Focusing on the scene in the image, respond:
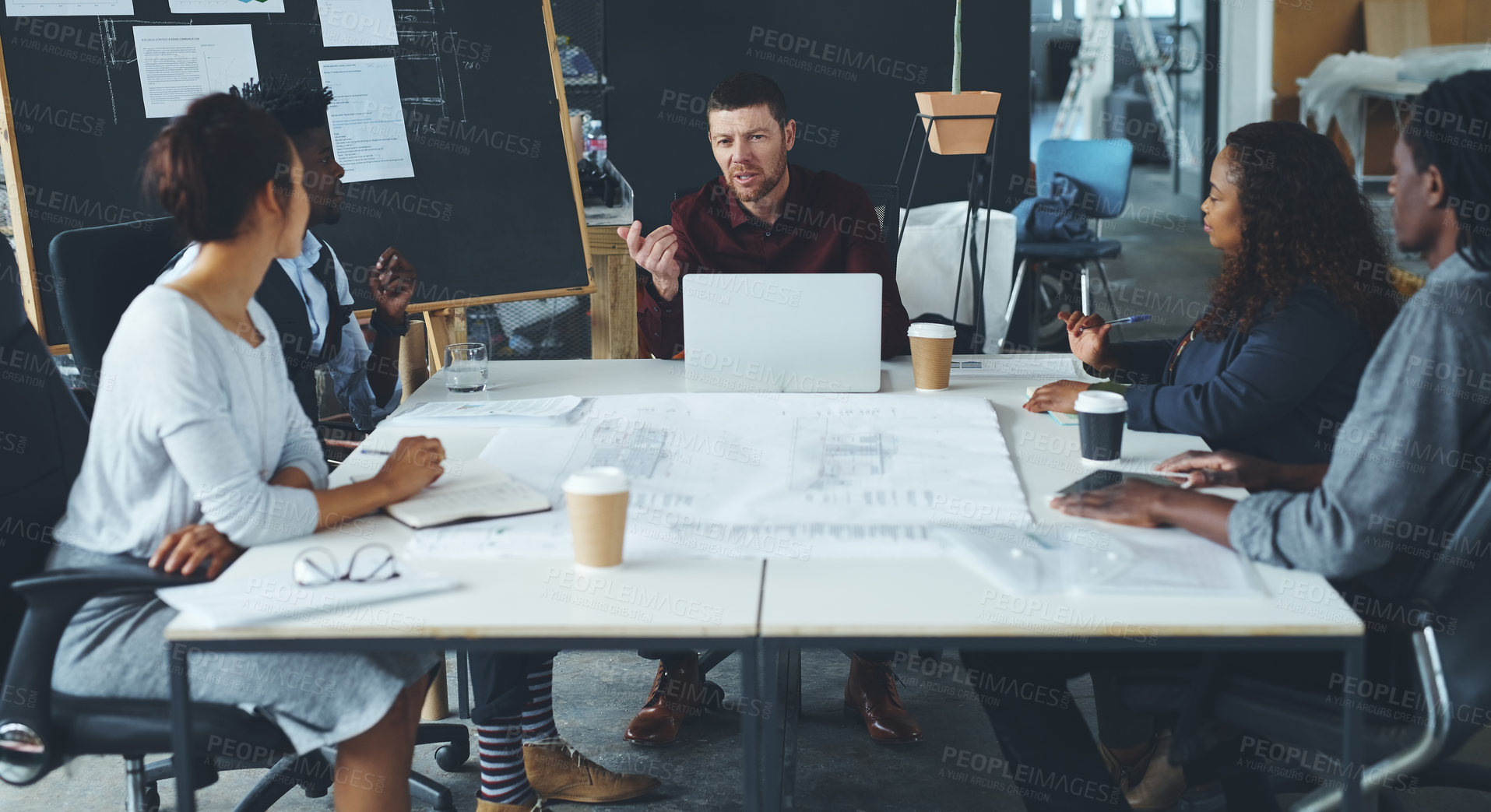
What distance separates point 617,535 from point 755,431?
21.8 inches

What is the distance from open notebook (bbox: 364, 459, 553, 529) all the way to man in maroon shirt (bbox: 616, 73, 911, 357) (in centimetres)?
100

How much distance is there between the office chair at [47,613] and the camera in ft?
4.69

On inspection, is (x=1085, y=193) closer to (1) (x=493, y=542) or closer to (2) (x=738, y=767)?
(2) (x=738, y=767)

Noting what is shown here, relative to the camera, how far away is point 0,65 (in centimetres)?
238

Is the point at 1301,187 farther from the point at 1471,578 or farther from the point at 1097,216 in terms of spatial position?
the point at 1097,216

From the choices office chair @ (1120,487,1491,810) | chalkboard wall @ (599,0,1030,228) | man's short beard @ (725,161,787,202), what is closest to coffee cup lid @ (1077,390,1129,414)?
office chair @ (1120,487,1491,810)

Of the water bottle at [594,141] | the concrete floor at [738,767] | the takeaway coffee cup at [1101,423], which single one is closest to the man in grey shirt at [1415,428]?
the takeaway coffee cup at [1101,423]

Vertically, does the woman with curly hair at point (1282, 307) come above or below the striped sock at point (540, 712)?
above

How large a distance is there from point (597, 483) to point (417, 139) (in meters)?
1.89

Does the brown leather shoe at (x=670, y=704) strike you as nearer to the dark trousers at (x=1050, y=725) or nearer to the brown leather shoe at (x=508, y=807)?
the brown leather shoe at (x=508, y=807)

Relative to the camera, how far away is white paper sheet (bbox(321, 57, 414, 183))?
2.81 m

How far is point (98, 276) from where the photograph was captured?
6.40 feet

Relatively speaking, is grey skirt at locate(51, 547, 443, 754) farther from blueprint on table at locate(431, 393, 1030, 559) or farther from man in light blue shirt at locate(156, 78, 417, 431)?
man in light blue shirt at locate(156, 78, 417, 431)

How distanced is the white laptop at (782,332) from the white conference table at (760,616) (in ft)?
2.31
